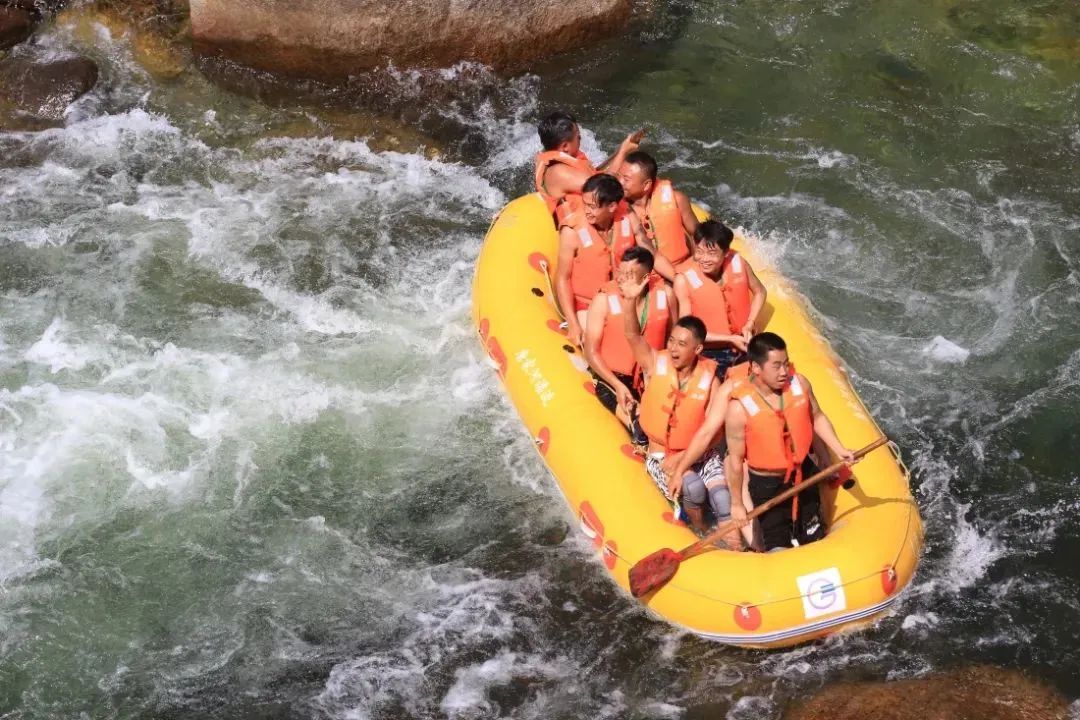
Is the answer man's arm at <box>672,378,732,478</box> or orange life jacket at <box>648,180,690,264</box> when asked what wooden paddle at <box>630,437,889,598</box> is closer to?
man's arm at <box>672,378,732,478</box>

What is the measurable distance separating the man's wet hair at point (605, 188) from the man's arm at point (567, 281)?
0.30 m

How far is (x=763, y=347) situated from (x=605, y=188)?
1.62m

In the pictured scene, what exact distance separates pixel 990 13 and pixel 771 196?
3.59 meters

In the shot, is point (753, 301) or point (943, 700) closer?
point (943, 700)

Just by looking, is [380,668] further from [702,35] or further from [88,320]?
[702,35]

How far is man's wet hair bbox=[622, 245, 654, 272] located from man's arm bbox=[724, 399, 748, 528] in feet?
3.22

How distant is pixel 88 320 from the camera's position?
8648mm

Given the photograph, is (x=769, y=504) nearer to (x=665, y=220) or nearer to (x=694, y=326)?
(x=694, y=326)

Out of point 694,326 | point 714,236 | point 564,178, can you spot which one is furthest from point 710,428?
point 564,178

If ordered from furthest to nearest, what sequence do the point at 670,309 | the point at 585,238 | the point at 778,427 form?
the point at 585,238 → the point at 670,309 → the point at 778,427

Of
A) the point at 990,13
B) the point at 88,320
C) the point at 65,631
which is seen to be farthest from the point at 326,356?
the point at 990,13

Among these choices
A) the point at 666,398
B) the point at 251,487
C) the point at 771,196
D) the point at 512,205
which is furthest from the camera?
the point at 771,196

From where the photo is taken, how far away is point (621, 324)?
6734mm

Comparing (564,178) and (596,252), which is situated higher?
(564,178)
